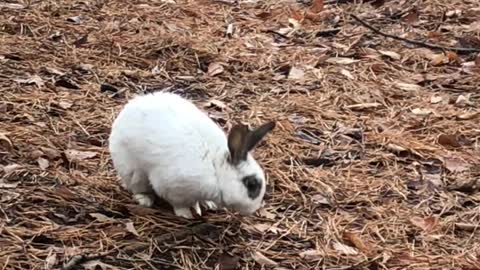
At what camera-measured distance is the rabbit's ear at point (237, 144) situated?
3.35 meters

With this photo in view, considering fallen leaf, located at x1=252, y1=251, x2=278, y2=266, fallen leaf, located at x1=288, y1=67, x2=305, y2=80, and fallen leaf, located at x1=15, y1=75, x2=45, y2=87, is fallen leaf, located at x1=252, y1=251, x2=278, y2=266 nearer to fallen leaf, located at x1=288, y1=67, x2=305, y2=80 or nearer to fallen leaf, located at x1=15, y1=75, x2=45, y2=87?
fallen leaf, located at x1=15, y1=75, x2=45, y2=87

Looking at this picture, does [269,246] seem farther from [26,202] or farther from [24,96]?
[24,96]

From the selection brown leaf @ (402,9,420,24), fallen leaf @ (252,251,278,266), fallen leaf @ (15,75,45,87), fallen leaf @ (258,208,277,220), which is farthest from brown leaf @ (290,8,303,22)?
fallen leaf @ (252,251,278,266)

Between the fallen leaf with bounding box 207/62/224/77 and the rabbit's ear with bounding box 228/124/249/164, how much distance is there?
79.6 inches

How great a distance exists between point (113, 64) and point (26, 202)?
75.6 inches

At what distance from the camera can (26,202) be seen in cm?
360

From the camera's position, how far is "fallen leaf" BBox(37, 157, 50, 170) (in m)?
3.90

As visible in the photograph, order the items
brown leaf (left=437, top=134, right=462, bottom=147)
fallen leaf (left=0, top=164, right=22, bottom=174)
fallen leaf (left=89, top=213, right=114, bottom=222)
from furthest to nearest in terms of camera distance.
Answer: brown leaf (left=437, top=134, right=462, bottom=147) → fallen leaf (left=0, top=164, right=22, bottom=174) → fallen leaf (left=89, top=213, right=114, bottom=222)

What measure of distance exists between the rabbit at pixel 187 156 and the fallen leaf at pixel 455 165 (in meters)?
1.11

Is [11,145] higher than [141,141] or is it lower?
lower

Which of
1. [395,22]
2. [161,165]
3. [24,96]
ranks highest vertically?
[161,165]

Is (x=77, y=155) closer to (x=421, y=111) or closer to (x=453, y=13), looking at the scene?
(x=421, y=111)

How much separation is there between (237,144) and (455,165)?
1.29 metres

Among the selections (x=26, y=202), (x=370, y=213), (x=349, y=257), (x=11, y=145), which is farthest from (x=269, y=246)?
(x=11, y=145)
